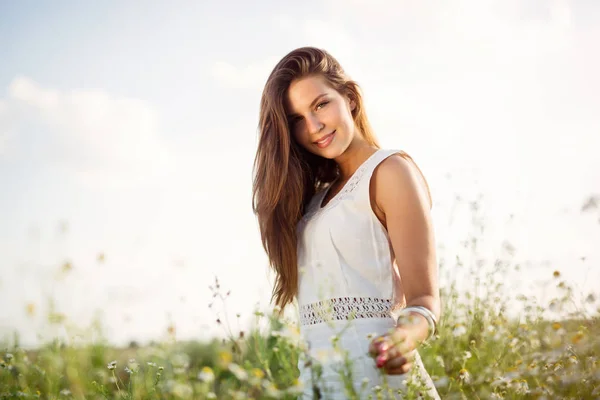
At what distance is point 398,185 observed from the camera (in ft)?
7.54

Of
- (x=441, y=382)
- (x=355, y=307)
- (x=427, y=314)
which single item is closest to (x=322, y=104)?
(x=355, y=307)

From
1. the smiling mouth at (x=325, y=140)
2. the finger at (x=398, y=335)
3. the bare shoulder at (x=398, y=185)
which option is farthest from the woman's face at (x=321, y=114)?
the finger at (x=398, y=335)

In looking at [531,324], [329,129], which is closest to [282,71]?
[329,129]

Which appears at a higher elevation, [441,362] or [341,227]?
[341,227]

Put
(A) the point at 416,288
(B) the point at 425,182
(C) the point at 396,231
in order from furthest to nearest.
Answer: (B) the point at 425,182
(C) the point at 396,231
(A) the point at 416,288

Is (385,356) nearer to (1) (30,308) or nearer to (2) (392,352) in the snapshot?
(2) (392,352)

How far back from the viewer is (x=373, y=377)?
220 cm

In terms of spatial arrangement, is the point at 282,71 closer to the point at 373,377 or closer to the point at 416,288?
the point at 416,288

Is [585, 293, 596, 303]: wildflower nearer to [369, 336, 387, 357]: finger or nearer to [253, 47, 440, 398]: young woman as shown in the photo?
[253, 47, 440, 398]: young woman

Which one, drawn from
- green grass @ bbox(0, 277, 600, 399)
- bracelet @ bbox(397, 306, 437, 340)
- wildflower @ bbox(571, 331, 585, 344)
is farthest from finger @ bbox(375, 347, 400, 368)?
wildflower @ bbox(571, 331, 585, 344)

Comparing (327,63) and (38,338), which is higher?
(327,63)

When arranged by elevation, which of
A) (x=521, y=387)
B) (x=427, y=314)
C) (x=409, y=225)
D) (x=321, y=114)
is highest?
(x=321, y=114)

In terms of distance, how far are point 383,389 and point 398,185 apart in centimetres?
82

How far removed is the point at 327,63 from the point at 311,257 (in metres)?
1.01
